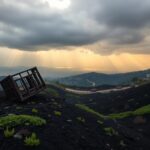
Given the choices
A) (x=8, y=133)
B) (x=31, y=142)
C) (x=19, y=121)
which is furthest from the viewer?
(x=19, y=121)

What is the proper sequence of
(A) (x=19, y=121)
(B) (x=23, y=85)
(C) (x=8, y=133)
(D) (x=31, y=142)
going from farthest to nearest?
1. (B) (x=23, y=85)
2. (A) (x=19, y=121)
3. (C) (x=8, y=133)
4. (D) (x=31, y=142)

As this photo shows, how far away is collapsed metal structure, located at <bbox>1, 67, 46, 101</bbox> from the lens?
30.9 metres

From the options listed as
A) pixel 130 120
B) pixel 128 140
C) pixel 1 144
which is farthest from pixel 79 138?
pixel 130 120

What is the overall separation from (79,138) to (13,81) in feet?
48.6

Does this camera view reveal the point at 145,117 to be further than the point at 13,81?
Yes

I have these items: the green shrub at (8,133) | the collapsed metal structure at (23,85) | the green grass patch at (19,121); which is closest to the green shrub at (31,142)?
the green shrub at (8,133)

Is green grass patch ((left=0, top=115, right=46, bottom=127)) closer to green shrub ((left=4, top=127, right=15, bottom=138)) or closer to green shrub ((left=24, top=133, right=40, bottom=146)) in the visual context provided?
green shrub ((left=4, top=127, right=15, bottom=138))

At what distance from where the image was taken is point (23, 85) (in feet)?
107

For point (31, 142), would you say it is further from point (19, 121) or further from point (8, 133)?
point (19, 121)

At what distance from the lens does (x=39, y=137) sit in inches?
638

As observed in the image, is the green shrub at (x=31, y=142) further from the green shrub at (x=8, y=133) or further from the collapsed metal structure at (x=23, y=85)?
the collapsed metal structure at (x=23, y=85)

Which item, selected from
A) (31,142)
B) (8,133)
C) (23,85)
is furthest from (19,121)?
(23,85)

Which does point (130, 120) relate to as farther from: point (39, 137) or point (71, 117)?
point (39, 137)

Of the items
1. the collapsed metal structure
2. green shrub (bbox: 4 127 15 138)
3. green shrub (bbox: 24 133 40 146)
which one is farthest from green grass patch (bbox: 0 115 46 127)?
the collapsed metal structure
